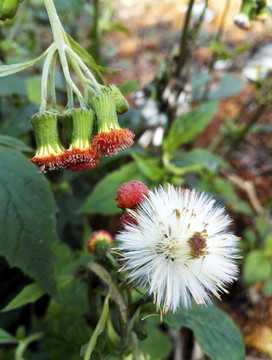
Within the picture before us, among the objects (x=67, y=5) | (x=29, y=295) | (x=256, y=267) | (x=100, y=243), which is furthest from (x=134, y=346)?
(x=67, y=5)


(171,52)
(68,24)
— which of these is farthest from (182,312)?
(68,24)

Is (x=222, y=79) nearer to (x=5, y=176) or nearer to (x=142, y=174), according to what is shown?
(x=142, y=174)

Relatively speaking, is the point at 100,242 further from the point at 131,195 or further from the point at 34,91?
the point at 34,91

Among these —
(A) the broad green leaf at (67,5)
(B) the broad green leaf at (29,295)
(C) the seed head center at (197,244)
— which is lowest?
(C) the seed head center at (197,244)

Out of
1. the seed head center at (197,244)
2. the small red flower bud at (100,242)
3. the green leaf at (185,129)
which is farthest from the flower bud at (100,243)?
the green leaf at (185,129)

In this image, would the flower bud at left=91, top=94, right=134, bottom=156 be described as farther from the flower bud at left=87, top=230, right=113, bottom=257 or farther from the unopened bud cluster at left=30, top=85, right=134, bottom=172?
the flower bud at left=87, top=230, right=113, bottom=257

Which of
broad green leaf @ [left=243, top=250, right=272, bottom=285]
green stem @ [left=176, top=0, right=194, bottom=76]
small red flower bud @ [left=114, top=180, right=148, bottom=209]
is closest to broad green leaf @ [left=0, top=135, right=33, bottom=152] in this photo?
small red flower bud @ [left=114, top=180, right=148, bottom=209]

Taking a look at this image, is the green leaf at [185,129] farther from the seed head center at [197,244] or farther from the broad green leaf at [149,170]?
the seed head center at [197,244]
